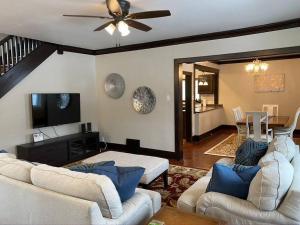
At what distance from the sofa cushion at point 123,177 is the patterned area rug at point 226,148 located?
3.68 m

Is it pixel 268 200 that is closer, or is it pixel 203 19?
pixel 268 200

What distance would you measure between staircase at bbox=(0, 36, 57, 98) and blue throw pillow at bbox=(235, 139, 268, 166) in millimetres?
4056

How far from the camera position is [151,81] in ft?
17.7

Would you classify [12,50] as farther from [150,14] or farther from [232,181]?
[232,181]

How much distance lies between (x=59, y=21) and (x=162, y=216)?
3171 millimetres

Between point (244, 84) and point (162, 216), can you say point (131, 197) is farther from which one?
point (244, 84)

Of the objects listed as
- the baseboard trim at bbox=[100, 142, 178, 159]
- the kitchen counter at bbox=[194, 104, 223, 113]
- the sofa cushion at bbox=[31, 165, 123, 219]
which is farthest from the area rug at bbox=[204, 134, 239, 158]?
the sofa cushion at bbox=[31, 165, 123, 219]

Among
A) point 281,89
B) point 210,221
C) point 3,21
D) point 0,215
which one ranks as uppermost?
point 3,21

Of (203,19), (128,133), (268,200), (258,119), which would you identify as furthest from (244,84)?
(268,200)

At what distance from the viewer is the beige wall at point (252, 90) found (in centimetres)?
750

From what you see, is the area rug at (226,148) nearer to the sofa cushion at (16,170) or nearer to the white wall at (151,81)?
the white wall at (151,81)

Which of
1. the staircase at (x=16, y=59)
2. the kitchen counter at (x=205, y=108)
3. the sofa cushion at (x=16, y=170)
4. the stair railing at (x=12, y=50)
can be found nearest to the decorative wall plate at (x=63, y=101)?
the staircase at (x=16, y=59)

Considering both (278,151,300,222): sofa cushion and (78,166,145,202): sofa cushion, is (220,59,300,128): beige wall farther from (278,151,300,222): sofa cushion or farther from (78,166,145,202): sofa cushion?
(78,166,145,202): sofa cushion

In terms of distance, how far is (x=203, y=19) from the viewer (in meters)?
3.65
